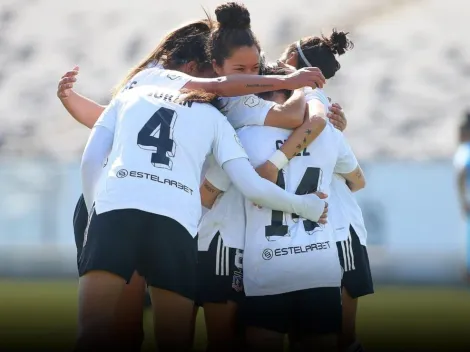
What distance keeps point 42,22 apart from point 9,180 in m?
11.8

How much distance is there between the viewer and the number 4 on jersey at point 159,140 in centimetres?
489

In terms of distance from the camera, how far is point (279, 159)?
17.3ft

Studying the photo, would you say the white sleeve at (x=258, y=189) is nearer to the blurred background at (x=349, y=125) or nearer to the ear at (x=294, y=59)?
the ear at (x=294, y=59)

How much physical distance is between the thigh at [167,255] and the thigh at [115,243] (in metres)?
0.07

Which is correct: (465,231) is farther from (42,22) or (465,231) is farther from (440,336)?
(42,22)

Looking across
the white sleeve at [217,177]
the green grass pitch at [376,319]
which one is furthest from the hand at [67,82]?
the green grass pitch at [376,319]

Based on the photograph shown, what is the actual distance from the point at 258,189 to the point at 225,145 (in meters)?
0.26

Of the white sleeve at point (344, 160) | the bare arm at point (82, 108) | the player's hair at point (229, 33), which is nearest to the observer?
the player's hair at point (229, 33)

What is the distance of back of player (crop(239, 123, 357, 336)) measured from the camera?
5.26 meters

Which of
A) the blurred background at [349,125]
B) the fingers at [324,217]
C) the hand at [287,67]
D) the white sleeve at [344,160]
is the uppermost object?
the blurred background at [349,125]

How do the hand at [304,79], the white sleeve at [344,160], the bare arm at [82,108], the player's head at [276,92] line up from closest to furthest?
the hand at [304,79] < the player's head at [276,92] < the white sleeve at [344,160] < the bare arm at [82,108]

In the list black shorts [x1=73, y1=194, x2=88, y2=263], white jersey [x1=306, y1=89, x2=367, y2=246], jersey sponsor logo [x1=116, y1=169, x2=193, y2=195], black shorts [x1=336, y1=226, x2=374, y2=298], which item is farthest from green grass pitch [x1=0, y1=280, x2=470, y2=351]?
jersey sponsor logo [x1=116, y1=169, x2=193, y2=195]

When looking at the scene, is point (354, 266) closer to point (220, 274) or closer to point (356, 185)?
point (356, 185)

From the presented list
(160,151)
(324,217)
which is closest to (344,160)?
(324,217)
